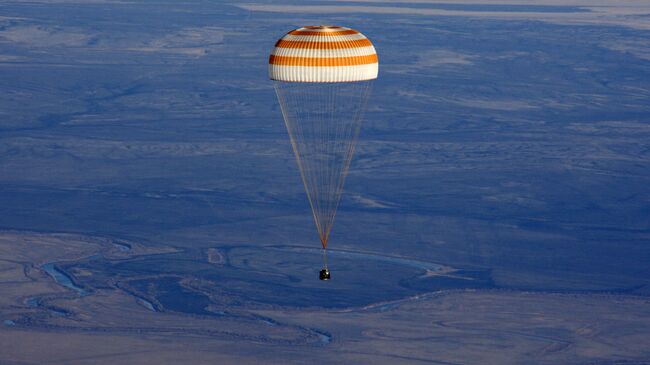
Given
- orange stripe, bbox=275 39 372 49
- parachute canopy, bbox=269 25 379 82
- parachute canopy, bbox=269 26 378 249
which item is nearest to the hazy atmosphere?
parachute canopy, bbox=269 26 378 249

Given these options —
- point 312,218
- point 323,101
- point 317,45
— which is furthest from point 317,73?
point 323,101

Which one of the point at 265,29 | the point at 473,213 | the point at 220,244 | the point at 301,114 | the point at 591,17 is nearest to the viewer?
the point at 220,244

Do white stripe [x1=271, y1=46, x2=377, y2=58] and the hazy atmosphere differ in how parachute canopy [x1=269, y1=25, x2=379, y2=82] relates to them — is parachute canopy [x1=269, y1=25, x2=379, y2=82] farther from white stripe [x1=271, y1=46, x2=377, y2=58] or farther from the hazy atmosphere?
the hazy atmosphere

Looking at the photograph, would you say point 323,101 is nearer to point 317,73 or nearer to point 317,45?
point 317,45

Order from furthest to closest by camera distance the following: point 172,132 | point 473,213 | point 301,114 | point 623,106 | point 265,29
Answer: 1. point 265,29
2. point 301,114
3. point 623,106
4. point 172,132
5. point 473,213

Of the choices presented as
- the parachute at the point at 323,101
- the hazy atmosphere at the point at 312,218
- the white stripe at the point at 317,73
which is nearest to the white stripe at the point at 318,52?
the parachute at the point at 323,101

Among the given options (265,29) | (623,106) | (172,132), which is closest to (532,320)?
(172,132)

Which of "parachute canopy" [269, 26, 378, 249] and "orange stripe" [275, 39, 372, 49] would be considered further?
"orange stripe" [275, 39, 372, 49]

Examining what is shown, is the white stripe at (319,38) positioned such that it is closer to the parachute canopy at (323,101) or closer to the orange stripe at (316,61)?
the parachute canopy at (323,101)

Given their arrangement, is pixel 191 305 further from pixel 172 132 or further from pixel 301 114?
pixel 301 114
